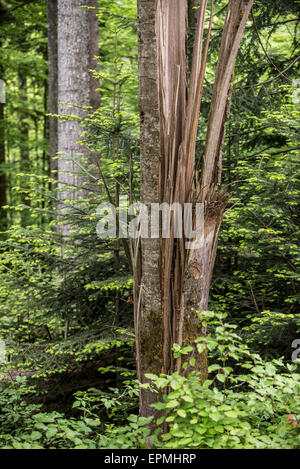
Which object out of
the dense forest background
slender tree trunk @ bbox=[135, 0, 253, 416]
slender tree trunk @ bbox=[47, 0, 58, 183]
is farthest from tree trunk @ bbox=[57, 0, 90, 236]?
slender tree trunk @ bbox=[135, 0, 253, 416]

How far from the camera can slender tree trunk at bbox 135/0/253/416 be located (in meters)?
2.67

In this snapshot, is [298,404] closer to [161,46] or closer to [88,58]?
[161,46]

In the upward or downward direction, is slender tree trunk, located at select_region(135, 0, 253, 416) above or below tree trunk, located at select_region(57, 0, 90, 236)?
below

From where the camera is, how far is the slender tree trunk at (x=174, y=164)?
8.75ft

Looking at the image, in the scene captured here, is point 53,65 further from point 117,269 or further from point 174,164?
point 174,164

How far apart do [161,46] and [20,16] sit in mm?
9695

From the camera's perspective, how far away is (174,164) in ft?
8.77

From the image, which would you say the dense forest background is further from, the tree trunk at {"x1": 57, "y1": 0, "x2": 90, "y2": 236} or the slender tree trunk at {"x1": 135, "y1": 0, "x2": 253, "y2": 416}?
the tree trunk at {"x1": 57, "y1": 0, "x2": 90, "y2": 236}

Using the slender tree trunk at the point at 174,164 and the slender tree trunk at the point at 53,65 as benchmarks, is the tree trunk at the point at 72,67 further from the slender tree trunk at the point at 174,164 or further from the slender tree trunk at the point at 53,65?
the slender tree trunk at the point at 174,164

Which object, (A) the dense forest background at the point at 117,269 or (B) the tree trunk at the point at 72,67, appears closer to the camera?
(A) the dense forest background at the point at 117,269

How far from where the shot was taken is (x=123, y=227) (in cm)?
409

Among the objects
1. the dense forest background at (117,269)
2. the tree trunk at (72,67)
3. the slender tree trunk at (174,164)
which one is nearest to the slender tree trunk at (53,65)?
the tree trunk at (72,67)

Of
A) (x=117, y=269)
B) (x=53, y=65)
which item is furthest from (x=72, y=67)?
(x=117, y=269)

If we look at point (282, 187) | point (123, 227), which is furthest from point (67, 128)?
point (282, 187)
